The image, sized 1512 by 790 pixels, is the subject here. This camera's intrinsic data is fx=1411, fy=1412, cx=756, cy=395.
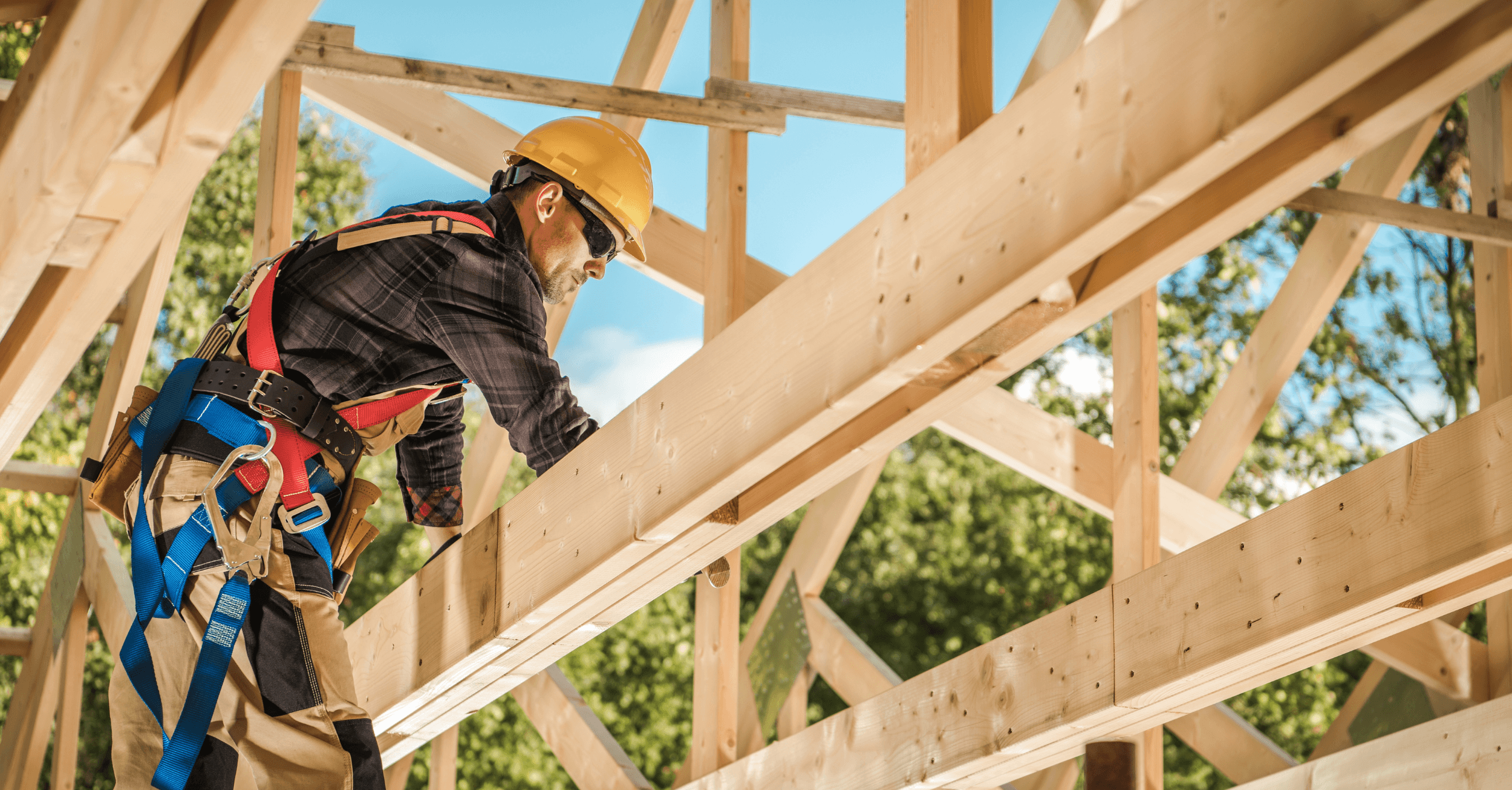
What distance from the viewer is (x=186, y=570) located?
7.49ft

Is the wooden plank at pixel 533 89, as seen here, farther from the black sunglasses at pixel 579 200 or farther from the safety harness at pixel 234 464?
the safety harness at pixel 234 464

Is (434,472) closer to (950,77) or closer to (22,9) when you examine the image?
(22,9)

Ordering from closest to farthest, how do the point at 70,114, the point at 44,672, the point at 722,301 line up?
1. the point at 70,114
2. the point at 722,301
3. the point at 44,672

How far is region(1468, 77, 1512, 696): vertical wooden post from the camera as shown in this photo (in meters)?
4.16

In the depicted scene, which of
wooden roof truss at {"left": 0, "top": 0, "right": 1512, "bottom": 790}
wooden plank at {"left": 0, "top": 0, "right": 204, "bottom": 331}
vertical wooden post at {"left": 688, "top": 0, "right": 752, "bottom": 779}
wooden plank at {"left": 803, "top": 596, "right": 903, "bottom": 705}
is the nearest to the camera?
wooden roof truss at {"left": 0, "top": 0, "right": 1512, "bottom": 790}

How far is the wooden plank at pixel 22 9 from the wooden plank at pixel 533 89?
5.11 ft

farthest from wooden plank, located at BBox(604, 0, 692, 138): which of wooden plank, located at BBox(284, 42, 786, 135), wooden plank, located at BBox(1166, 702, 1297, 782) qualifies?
wooden plank, located at BBox(1166, 702, 1297, 782)

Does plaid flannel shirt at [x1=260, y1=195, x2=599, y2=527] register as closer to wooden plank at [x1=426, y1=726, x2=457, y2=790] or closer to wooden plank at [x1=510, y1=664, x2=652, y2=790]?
wooden plank at [x1=510, y1=664, x2=652, y2=790]

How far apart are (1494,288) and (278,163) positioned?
11.6 ft

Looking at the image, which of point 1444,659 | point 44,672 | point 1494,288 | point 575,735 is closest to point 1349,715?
point 1444,659

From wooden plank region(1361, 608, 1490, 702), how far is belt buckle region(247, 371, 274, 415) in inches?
136

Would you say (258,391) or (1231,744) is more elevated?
(1231,744)

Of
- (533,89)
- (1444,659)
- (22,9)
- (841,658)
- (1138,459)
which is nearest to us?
(22,9)

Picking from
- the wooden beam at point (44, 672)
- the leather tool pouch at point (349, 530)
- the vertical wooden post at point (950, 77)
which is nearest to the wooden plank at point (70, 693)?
the wooden beam at point (44, 672)
